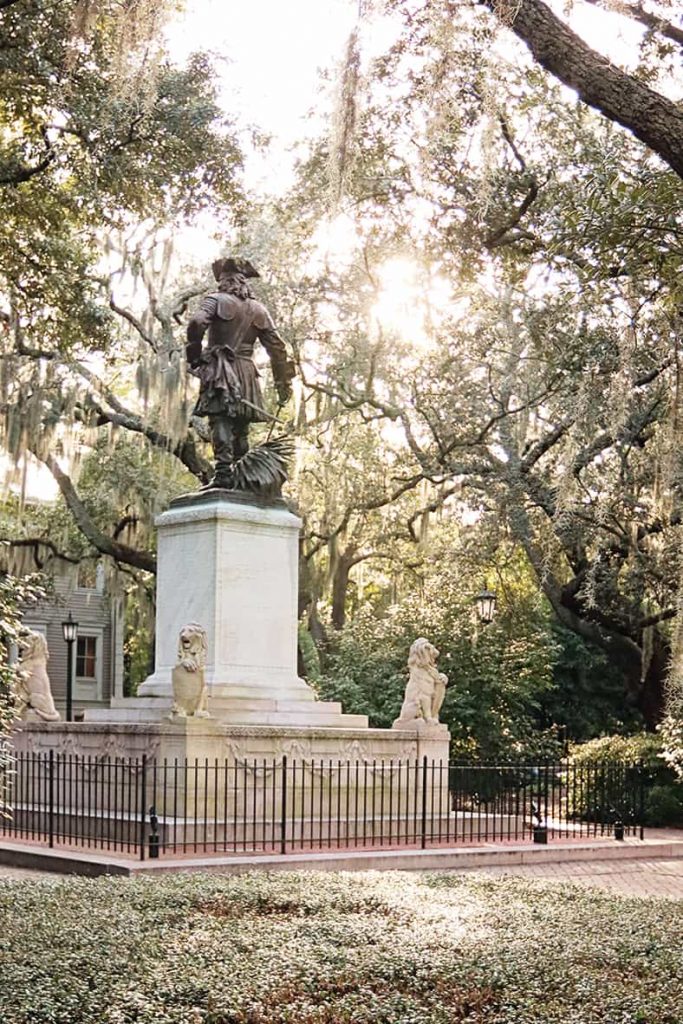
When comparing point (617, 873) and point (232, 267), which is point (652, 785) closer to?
point (617, 873)

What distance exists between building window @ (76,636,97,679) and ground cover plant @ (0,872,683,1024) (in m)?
41.6

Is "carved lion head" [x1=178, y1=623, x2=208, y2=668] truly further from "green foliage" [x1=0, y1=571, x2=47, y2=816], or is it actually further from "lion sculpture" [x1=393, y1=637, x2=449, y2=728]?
"green foliage" [x1=0, y1=571, x2=47, y2=816]

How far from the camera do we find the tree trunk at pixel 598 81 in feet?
22.5

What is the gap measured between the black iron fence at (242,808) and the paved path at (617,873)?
1.05m

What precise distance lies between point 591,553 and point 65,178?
1235cm

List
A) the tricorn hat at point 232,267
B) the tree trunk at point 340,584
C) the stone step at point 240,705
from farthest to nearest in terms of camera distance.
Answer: the tree trunk at point 340,584 < the tricorn hat at point 232,267 < the stone step at point 240,705

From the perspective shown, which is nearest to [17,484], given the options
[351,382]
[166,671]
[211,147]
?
[351,382]

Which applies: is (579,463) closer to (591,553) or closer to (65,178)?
(591,553)

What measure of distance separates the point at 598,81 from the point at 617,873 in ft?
36.8

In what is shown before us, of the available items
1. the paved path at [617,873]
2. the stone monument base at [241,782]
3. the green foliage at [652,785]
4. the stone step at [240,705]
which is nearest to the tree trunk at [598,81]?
the paved path at [617,873]

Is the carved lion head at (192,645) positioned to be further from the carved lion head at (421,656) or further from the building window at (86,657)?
the building window at (86,657)

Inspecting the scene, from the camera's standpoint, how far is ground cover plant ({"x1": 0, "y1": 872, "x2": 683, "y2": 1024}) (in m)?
6.45

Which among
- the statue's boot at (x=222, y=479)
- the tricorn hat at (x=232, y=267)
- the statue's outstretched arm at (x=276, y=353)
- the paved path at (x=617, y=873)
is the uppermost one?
the tricorn hat at (x=232, y=267)

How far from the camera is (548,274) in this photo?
20281 millimetres
